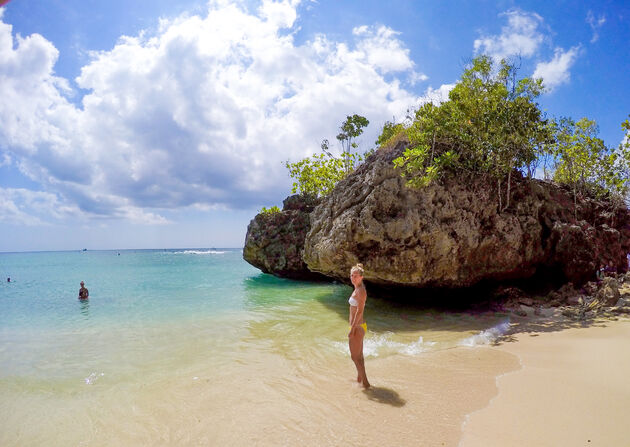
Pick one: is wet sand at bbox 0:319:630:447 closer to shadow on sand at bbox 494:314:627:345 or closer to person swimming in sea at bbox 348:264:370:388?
person swimming in sea at bbox 348:264:370:388

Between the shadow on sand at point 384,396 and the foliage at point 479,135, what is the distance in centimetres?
674

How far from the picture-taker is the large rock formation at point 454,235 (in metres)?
9.92

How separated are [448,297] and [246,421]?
9552 mm

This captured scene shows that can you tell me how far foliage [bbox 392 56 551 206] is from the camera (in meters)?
10.2

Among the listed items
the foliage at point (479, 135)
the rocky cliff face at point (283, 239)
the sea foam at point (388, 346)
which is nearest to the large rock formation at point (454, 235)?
the foliage at point (479, 135)

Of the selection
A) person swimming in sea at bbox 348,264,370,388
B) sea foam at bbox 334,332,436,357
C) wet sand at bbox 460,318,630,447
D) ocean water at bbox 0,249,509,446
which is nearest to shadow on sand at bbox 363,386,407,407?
person swimming in sea at bbox 348,264,370,388

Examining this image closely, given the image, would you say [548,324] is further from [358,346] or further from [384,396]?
[358,346]

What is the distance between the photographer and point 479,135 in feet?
34.8

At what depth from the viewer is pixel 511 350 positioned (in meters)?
6.28

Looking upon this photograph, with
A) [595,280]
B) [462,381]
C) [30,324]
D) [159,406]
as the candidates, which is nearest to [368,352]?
[462,381]

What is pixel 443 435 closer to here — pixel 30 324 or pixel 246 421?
pixel 246 421

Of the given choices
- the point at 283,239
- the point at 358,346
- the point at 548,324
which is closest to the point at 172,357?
the point at 358,346

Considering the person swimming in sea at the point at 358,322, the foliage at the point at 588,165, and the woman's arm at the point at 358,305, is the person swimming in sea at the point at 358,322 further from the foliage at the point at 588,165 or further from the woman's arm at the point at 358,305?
the foliage at the point at 588,165

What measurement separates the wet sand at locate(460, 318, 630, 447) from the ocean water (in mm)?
1564
